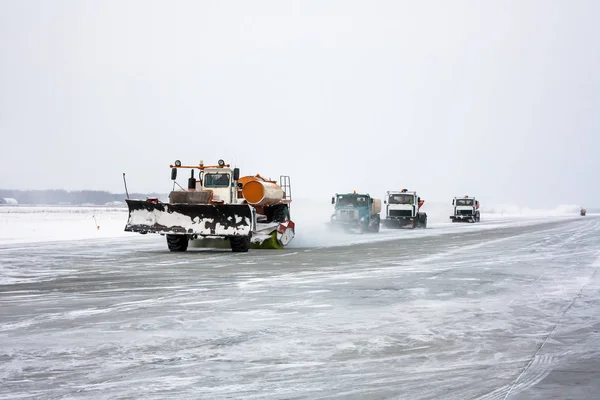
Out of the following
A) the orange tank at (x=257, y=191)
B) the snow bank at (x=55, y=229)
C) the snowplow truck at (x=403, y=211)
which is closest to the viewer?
the orange tank at (x=257, y=191)

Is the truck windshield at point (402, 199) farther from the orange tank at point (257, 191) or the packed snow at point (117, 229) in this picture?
the orange tank at point (257, 191)

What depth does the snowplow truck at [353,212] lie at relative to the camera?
45.2 metres

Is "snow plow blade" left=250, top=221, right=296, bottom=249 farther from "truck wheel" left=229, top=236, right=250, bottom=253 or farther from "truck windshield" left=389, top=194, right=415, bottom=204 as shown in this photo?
"truck windshield" left=389, top=194, right=415, bottom=204

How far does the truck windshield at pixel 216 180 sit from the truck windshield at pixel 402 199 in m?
29.9

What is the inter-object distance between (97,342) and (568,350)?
16.8ft

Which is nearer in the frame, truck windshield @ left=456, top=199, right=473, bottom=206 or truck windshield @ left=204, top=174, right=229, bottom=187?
truck windshield @ left=204, top=174, right=229, bottom=187

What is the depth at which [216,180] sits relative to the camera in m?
26.7

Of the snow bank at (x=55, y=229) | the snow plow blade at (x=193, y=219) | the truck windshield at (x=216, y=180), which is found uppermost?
the truck windshield at (x=216, y=180)

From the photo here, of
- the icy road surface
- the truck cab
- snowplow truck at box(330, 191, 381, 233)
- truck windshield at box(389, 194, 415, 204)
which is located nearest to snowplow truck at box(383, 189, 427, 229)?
truck windshield at box(389, 194, 415, 204)

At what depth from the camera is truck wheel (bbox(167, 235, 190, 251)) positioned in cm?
2617

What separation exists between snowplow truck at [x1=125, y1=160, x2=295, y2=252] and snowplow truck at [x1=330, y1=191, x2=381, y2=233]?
54.9 ft

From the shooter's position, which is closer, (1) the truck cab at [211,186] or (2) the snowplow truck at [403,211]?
(1) the truck cab at [211,186]

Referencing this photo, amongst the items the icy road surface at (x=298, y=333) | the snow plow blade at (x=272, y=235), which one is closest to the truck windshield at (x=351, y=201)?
the snow plow blade at (x=272, y=235)

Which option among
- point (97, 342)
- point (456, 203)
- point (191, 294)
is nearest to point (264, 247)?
point (191, 294)
